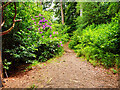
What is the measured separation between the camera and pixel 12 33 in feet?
8.91

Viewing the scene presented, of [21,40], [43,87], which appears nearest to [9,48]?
[21,40]

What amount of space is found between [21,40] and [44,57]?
149 centimetres

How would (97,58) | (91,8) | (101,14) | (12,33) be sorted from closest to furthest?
(12,33) < (97,58) < (101,14) < (91,8)

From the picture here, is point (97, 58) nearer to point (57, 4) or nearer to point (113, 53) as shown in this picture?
point (113, 53)

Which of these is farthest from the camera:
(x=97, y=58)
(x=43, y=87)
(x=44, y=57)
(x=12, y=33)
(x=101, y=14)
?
(x=101, y=14)

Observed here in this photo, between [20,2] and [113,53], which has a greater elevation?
[20,2]

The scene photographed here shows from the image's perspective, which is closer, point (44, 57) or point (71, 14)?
point (44, 57)

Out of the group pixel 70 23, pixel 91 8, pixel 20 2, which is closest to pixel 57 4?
pixel 70 23

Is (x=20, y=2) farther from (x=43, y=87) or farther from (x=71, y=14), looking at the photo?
(x=71, y=14)

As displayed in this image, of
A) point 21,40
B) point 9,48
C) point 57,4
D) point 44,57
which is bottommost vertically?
point 44,57

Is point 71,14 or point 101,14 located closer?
point 101,14

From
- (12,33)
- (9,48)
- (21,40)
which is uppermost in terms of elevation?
(12,33)

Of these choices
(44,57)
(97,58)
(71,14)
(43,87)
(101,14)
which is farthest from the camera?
(71,14)

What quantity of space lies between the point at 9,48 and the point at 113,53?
145 inches
